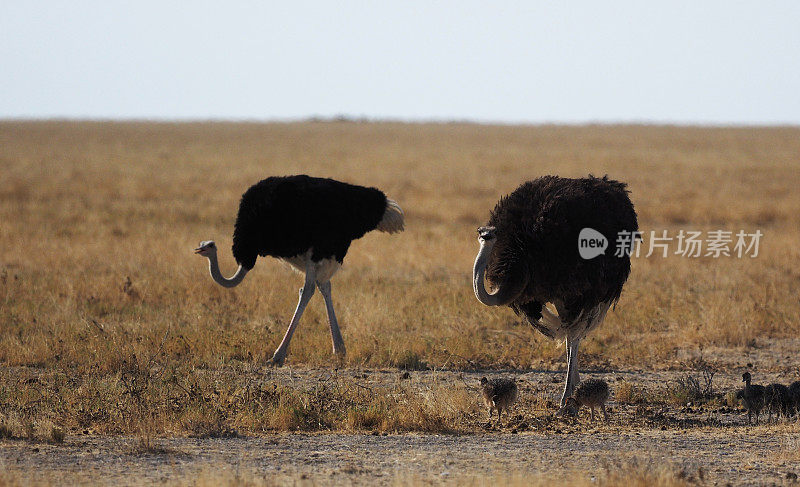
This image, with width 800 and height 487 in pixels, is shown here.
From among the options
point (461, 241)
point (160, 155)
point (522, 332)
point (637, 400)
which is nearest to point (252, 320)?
point (522, 332)

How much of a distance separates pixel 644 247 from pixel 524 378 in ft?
30.7

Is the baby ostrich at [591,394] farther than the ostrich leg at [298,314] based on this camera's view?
No

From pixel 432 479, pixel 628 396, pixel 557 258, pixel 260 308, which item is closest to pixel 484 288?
pixel 557 258

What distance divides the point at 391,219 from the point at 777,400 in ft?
15.2

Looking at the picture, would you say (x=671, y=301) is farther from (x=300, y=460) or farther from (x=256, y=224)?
(x=300, y=460)

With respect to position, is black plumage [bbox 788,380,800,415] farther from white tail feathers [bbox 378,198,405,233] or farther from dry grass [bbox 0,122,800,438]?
white tail feathers [bbox 378,198,405,233]

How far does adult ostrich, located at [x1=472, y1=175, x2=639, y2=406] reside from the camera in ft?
28.4

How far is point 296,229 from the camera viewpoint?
1076 centimetres

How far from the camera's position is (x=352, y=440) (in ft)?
24.8

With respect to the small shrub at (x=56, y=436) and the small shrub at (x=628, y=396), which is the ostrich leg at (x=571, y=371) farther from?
the small shrub at (x=56, y=436)

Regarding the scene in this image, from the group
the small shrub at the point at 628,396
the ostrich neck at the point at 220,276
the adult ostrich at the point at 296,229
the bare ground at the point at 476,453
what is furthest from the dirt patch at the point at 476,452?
the ostrich neck at the point at 220,276

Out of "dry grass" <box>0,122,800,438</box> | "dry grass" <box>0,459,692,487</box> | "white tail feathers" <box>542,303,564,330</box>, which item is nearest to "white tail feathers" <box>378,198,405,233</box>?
"dry grass" <box>0,122,800,438</box>

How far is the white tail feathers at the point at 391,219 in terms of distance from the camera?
1148 cm

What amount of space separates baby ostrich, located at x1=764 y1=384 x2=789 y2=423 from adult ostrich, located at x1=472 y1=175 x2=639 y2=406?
1.46m
